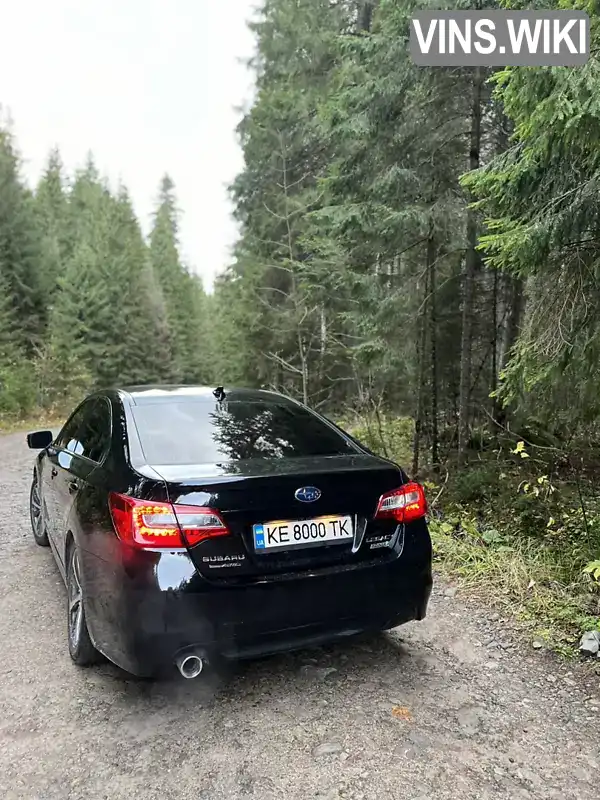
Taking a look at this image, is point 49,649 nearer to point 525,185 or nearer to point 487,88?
point 525,185

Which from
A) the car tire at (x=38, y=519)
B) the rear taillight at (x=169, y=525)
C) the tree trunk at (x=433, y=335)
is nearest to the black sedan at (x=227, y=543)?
the rear taillight at (x=169, y=525)

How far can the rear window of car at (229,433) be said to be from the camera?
3.02 metres


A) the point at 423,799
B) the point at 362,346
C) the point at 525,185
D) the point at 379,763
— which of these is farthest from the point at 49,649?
the point at 362,346

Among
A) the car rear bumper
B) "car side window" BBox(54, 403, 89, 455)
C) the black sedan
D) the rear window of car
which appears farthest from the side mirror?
the car rear bumper

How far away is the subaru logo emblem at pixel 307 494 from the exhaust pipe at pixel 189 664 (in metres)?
0.85

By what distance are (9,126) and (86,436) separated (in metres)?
33.9

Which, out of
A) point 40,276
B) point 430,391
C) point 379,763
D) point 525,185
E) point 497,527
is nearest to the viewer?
point 379,763

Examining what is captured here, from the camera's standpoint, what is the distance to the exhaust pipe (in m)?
2.47

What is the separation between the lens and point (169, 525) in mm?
2475

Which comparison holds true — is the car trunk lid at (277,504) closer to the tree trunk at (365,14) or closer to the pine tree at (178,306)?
the tree trunk at (365,14)

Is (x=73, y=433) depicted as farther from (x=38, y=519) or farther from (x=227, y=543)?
(x=227, y=543)

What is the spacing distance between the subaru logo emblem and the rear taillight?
0.39 m

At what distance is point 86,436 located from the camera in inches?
149

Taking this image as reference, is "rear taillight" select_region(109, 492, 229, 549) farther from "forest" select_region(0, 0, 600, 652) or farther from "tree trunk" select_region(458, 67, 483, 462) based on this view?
"tree trunk" select_region(458, 67, 483, 462)
